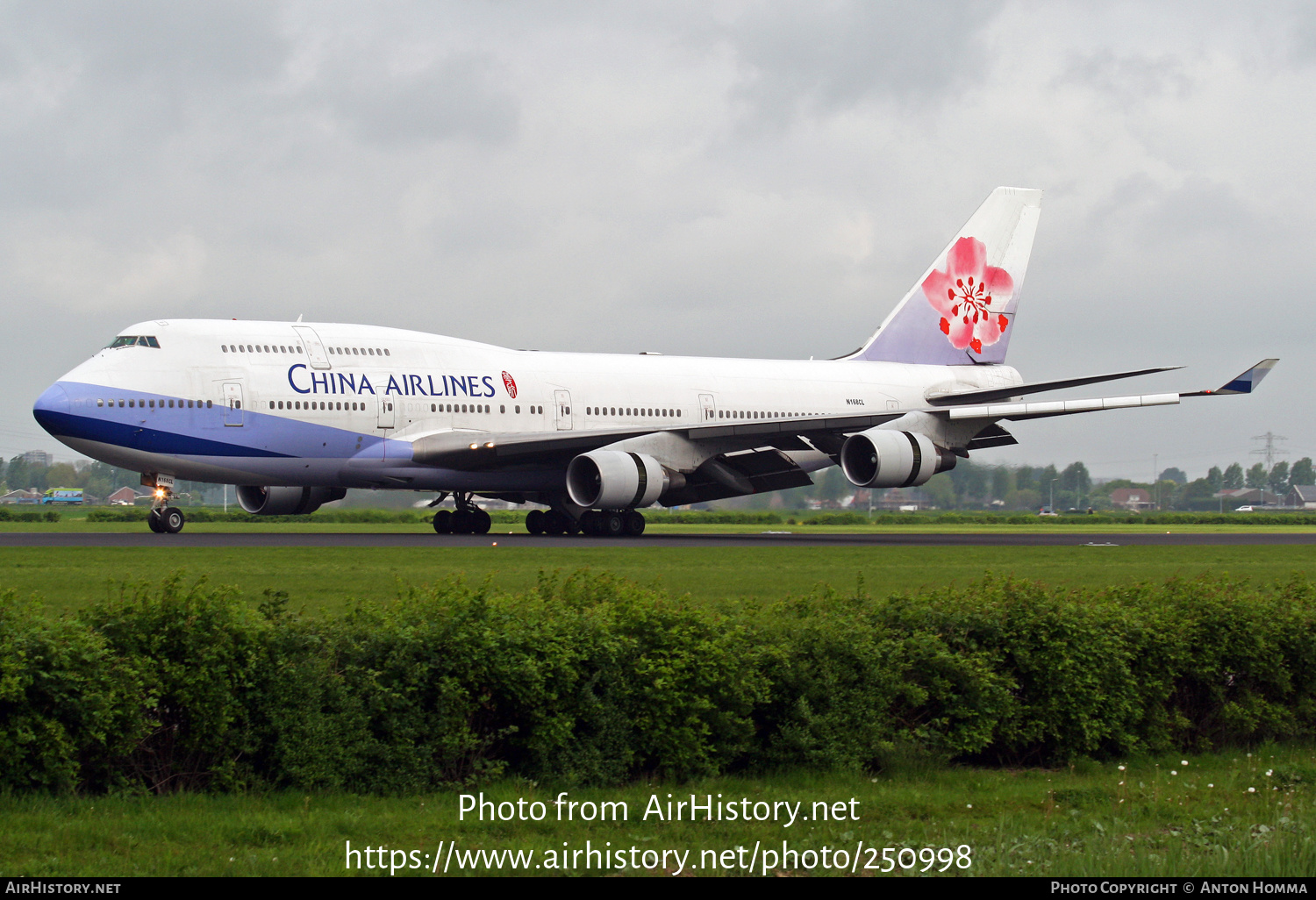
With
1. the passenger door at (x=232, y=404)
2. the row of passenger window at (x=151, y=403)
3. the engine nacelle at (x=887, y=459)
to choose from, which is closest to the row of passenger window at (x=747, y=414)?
the engine nacelle at (x=887, y=459)

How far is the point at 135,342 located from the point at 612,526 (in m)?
11.8

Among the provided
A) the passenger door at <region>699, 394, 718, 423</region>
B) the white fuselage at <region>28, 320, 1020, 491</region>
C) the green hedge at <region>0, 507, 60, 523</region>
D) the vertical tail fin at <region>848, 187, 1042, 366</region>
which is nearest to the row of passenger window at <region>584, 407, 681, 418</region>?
the white fuselage at <region>28, 320, 1020, 491</region>

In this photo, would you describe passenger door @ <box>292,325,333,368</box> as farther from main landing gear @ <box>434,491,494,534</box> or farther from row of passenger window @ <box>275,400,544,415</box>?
main landing gear @ <box>434,491,494,534</box>

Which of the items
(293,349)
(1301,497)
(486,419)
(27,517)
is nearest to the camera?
(293,349)

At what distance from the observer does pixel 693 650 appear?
342 inches

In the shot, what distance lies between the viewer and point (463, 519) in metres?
34.8

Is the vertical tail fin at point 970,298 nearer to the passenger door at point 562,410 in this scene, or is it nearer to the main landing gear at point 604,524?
the passenger door at point 562,410

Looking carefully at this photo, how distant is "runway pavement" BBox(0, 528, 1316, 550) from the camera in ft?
86.5

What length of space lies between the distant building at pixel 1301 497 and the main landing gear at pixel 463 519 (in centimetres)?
9618

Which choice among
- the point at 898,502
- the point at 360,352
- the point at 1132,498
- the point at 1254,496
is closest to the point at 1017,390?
the point at 360,352

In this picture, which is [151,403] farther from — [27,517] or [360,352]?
[27,517]

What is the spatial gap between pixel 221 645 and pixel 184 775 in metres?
0.80

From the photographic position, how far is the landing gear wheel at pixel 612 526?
3262 cm

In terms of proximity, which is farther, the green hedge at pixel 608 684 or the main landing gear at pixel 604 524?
the main landing gear at pixel 604 524
